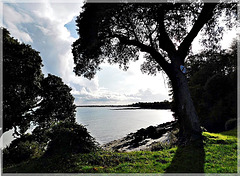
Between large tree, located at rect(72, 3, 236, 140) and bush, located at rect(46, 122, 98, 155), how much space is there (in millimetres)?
4548

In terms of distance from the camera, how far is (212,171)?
17.1ft

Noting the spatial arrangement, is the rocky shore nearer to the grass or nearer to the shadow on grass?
the shadow on grass

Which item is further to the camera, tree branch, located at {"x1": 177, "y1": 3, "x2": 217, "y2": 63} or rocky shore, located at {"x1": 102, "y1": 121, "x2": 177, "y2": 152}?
rocky shore, located at {"x1": 102, "y1": 121, "x2": 177, "y2": 152}

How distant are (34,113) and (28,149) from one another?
25.4ft


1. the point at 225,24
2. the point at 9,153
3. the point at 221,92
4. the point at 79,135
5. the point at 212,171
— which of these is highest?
the point at 225,24

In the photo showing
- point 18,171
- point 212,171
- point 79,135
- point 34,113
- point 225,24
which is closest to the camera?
point 212,171

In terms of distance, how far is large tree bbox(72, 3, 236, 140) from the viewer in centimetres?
744

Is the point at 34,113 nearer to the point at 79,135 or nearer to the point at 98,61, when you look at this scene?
the point at 98,61

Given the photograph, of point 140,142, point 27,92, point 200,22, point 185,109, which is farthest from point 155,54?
point 140,142

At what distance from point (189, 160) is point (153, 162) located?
1.46m

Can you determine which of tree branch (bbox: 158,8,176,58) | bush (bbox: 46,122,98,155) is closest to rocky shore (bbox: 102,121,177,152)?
bush (bbox: 46,122,98,155)

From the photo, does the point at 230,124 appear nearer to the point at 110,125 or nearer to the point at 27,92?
the point at 27,92

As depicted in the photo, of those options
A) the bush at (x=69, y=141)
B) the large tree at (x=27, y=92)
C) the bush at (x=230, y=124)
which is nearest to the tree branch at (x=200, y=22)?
the bush at (x=230, y=124)

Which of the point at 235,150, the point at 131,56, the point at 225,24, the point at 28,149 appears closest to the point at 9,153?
the point at 28,149
